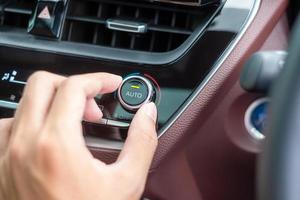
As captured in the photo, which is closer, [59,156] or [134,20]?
[59,156]

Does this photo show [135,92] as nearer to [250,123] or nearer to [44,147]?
[250,123]

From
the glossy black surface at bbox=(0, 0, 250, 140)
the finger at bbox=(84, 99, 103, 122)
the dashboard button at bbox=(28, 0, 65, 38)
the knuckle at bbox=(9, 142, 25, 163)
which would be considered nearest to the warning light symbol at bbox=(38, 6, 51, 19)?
the dashboard button at bbox=(28, 0, 65, 38)

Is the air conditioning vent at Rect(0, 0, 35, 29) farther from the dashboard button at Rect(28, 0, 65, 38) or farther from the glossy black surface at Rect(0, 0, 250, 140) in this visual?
the glossy black surface at Rect(0, 0, 250, 140)

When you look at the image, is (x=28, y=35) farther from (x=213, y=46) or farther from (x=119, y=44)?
(x=213, y=46)

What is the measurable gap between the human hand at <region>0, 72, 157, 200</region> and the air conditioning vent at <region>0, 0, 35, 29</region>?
0.38m

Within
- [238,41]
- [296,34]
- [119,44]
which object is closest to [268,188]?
[296,34]

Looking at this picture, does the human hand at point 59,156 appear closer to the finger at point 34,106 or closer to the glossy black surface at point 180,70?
the finger at point 34,106

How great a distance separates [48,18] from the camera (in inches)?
38.5

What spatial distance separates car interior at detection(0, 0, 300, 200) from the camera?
906 mm

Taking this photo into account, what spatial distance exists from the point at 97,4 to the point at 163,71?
0.19m

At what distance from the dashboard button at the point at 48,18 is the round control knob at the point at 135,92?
16cm

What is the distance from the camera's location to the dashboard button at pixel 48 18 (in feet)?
3.21

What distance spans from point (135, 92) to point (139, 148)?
0.75 ft

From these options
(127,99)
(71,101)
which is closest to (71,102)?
(71,101)
